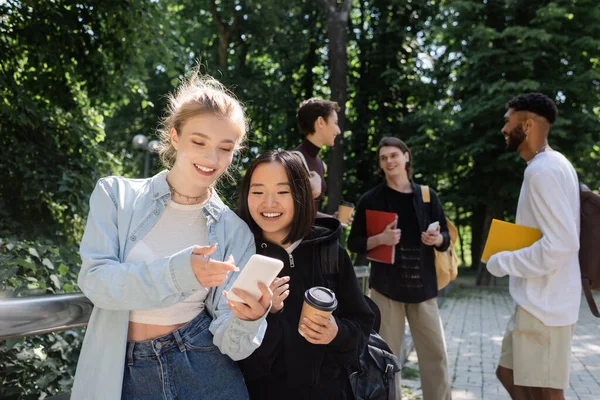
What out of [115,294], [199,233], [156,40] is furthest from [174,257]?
[156,40]

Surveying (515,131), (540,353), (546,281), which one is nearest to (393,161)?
(515,131)

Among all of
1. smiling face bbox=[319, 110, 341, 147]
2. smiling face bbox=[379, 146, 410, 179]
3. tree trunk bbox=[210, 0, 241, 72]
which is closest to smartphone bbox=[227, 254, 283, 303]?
smiling face bbox=[319, 110, 341, 147]

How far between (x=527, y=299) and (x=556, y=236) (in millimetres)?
404

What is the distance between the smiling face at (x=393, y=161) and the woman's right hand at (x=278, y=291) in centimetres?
275

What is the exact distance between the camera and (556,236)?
325 cm

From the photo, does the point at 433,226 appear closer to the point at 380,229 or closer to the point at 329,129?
the point at 380,229

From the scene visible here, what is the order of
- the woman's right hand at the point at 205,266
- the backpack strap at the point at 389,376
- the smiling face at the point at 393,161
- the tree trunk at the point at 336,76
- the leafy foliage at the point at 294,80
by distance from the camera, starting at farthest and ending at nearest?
1. the tree trunk at the point at 336,76
2. the leafy foliage at the point at 294,80
3. the smiling face at the point at 393,161
4. the backpack strap at the point at 389,376
5. the woman's right hand at the point at 205,266

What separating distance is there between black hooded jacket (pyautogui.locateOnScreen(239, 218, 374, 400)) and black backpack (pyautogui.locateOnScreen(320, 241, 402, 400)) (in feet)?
0.07

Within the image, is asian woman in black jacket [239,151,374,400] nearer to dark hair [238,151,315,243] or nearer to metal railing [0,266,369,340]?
dark hair [238,151,315,243]

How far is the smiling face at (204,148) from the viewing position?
2006 millimetres

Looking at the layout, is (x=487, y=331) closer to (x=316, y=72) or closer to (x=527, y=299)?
(x=527, y=299)

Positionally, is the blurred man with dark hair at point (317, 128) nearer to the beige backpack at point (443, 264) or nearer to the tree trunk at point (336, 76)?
the beige backpack at point (443, 264)

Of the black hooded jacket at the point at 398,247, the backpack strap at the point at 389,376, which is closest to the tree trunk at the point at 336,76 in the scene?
the black hooded jacket at the point at 398,247

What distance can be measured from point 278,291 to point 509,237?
6.67 ft
